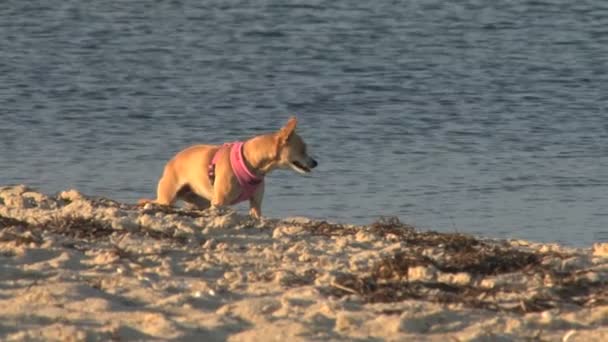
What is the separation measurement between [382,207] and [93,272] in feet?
14.7

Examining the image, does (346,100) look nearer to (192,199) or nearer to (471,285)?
(192,199)

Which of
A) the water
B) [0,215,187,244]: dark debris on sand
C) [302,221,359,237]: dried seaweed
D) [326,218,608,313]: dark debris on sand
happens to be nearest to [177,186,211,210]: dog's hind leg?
the water

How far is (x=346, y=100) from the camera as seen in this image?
1570 cm

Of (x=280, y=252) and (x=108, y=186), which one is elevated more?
(x=280, y=252)

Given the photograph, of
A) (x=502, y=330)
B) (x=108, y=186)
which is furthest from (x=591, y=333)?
(x=108, y=186)

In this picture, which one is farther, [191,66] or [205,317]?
[191,66]

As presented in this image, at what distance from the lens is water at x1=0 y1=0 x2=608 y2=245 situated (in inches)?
465

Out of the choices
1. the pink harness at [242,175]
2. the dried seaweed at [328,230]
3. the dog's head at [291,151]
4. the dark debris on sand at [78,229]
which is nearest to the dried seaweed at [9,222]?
the dark debris on sand at [78,229]

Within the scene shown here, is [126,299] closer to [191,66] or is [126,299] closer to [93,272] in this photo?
[93,272]

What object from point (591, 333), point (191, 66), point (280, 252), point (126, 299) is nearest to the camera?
point (591, 333)

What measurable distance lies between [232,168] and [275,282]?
3.28 m

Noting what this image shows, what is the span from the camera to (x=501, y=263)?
732cm

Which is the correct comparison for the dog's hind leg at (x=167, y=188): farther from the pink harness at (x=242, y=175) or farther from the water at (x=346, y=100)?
the water at (x=346, y=100)

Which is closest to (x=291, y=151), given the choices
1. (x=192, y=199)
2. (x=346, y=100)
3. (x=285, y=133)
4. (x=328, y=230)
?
(x=285, y=133)
